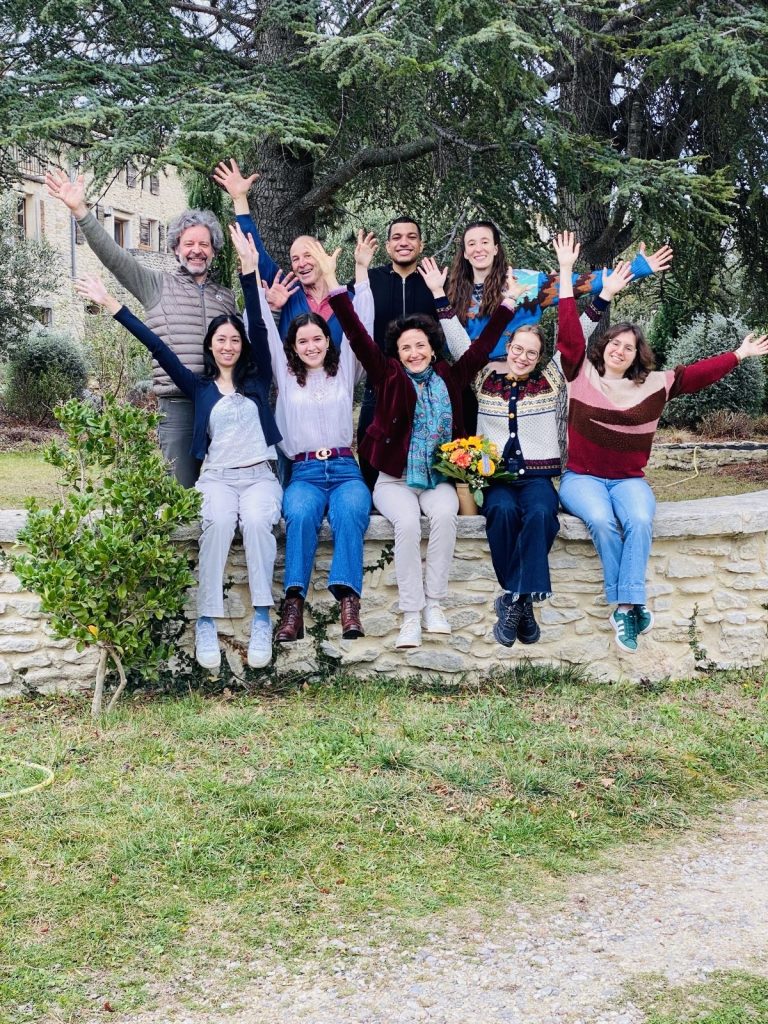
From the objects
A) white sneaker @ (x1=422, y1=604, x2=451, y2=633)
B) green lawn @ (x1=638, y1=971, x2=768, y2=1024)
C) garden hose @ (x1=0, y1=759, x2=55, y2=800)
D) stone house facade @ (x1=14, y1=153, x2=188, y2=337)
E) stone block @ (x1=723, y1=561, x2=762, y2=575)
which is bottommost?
green lawn @ (x1=638, y1=971, x2=768, y2=1024)

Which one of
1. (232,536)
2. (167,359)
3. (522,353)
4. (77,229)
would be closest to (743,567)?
(522,353)

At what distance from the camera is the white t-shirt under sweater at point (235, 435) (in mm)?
5004

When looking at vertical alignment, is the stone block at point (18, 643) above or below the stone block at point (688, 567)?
below

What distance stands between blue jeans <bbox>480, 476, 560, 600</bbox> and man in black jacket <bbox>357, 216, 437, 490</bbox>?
719 millimetres

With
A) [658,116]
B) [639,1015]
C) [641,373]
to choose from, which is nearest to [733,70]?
[641,373]

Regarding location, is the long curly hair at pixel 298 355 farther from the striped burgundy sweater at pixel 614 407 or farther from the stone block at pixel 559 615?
the stone block at pixel 559 615

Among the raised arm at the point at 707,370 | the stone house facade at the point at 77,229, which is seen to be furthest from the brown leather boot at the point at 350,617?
the stone house facade at the point at 77,229

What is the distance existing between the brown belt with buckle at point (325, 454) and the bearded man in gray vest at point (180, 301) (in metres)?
0.69

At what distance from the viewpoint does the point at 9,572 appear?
5.04 metres

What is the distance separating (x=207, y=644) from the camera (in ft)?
15.9

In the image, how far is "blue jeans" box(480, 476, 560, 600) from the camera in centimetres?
486

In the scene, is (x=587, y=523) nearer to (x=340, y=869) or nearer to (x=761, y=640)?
(x=761, y=640)

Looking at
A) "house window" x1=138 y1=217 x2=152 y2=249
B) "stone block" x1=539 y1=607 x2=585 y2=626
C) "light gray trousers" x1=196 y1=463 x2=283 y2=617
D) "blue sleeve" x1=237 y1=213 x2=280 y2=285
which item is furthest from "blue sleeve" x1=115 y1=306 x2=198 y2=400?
"house window" x1=138 y1=217 x2=152 y2=249

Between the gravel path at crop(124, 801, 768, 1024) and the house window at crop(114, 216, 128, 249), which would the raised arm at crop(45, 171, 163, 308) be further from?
the house window at crop(114, 216, 128, 249)
